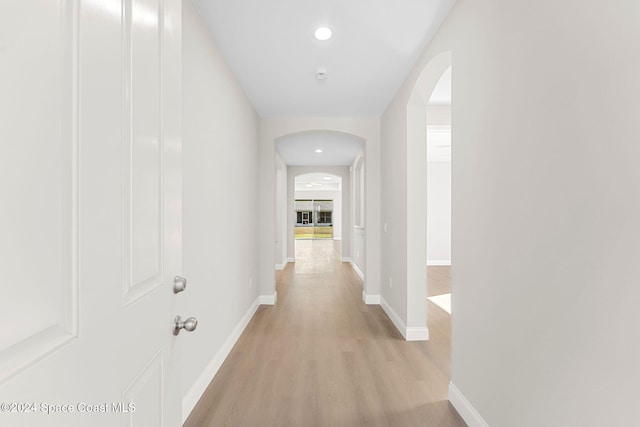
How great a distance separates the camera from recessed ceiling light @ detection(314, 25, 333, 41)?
239 cm

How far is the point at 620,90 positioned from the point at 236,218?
9.35 feet

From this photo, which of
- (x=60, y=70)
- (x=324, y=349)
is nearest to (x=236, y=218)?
(x=324, y=349)

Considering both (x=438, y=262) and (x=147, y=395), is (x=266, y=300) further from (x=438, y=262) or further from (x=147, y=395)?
(x=438, y=262)

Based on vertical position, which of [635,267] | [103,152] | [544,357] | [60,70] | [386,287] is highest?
[60,70]

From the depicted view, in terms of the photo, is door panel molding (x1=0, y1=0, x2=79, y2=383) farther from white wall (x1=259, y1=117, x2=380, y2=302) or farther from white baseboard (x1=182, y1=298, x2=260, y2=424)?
white wall (x1=259, y1=117, x2=380, y2=302)

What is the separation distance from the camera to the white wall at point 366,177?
176 inches

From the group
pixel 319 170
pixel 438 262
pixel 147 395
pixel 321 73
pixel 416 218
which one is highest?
pixel 321 73

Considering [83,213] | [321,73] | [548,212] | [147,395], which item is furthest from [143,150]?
[321,73]

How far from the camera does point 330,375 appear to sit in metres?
2.51

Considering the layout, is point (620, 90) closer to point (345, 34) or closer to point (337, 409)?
point (345, 34)

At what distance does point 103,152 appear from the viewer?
633 millimetres

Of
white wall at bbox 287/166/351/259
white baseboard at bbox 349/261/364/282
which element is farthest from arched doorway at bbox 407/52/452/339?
white wall at bbox 287/166/351/259

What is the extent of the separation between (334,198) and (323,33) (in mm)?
13759

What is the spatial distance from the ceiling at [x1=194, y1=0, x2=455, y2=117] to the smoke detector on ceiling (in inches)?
1.3
